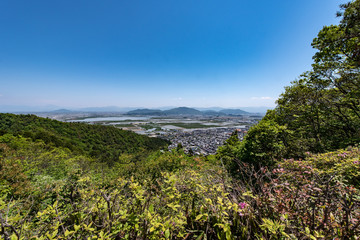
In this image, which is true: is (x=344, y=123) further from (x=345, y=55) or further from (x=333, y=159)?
(x=333, y=159)

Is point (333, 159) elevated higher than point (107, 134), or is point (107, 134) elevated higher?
point (333, 159)

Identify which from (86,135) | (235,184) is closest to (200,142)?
(86,135)

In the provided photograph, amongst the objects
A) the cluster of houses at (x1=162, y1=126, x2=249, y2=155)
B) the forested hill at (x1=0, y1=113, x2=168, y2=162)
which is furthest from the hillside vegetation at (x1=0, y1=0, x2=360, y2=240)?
the cluster of houses at (x1=162, y1=126, x2=249, y2=155)

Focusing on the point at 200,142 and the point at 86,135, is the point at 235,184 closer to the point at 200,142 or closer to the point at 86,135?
the point at 86,135

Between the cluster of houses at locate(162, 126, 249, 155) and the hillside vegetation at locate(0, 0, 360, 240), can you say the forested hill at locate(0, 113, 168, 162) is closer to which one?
the cluster of houses at locate(162, 126, 249, 155)

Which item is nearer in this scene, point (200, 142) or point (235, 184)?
point (235, 184)

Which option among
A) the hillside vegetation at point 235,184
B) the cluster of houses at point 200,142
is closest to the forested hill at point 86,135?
the cluster of houses at point 200,142

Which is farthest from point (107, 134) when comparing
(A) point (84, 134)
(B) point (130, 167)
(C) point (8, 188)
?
(C) point (8, 188)

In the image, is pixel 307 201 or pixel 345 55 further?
pixel 345 55

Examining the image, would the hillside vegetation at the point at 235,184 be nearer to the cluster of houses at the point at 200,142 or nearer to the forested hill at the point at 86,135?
the forested hill at the point at 86,135
